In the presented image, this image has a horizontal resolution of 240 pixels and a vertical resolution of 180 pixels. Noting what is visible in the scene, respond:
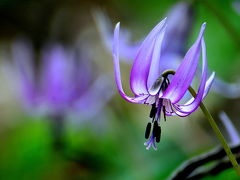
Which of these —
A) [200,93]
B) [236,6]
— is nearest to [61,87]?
[236,6]

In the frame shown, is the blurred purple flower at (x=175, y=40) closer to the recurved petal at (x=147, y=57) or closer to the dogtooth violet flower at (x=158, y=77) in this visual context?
the dogtooth violet flower at (x=158, y=77)

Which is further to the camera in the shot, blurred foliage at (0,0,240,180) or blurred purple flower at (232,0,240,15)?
blurred foliage at (0,0,240,180)

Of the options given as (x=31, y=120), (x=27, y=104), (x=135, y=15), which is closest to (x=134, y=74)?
(x=27, y=104)

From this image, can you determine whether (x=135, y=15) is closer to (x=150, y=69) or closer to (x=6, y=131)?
(x=6, y=131)

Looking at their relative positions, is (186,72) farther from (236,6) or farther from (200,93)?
(236,6)

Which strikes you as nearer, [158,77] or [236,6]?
[158,77]

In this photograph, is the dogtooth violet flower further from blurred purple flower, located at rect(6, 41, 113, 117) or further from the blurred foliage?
blurred purple flower, located at rect(6, 41, 113, 117)

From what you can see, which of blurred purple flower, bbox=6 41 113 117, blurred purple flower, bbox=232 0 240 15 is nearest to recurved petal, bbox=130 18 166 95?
blurred purple flower, bbox=232 0 240 15
